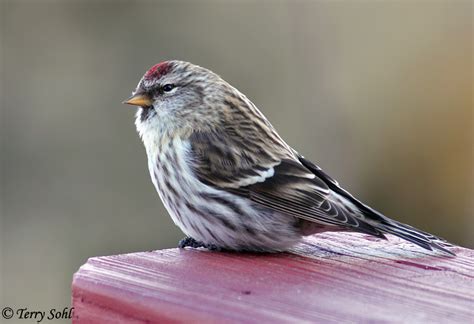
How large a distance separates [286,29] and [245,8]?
1.31 ft

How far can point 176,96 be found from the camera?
12.1ft

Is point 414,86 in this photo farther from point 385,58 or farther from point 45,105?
point 45,105

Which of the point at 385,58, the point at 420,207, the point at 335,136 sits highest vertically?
the point at 385,58

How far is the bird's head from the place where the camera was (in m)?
3.52

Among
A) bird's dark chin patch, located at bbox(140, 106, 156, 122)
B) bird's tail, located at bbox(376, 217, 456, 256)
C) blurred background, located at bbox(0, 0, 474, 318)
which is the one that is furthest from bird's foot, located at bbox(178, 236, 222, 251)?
blurred background, located at bbox(0, 0, 474, 318)

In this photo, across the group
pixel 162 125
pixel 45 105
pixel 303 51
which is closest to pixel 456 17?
pixel 303 51

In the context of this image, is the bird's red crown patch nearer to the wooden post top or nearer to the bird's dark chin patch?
the bird's dark chin patch

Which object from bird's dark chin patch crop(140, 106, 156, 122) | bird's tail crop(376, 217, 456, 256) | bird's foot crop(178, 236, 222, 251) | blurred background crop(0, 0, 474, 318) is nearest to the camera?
bird's tail crop(376, 217, 456, 256)

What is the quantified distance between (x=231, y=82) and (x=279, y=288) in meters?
5.57

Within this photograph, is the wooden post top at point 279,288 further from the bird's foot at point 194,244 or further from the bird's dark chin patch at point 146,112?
the bird's dark chin patch at point 146,112

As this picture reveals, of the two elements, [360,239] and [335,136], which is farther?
[335,136]

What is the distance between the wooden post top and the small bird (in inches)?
14.1

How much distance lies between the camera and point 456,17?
872cm

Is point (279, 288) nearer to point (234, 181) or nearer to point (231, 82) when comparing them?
point (234, 181)
